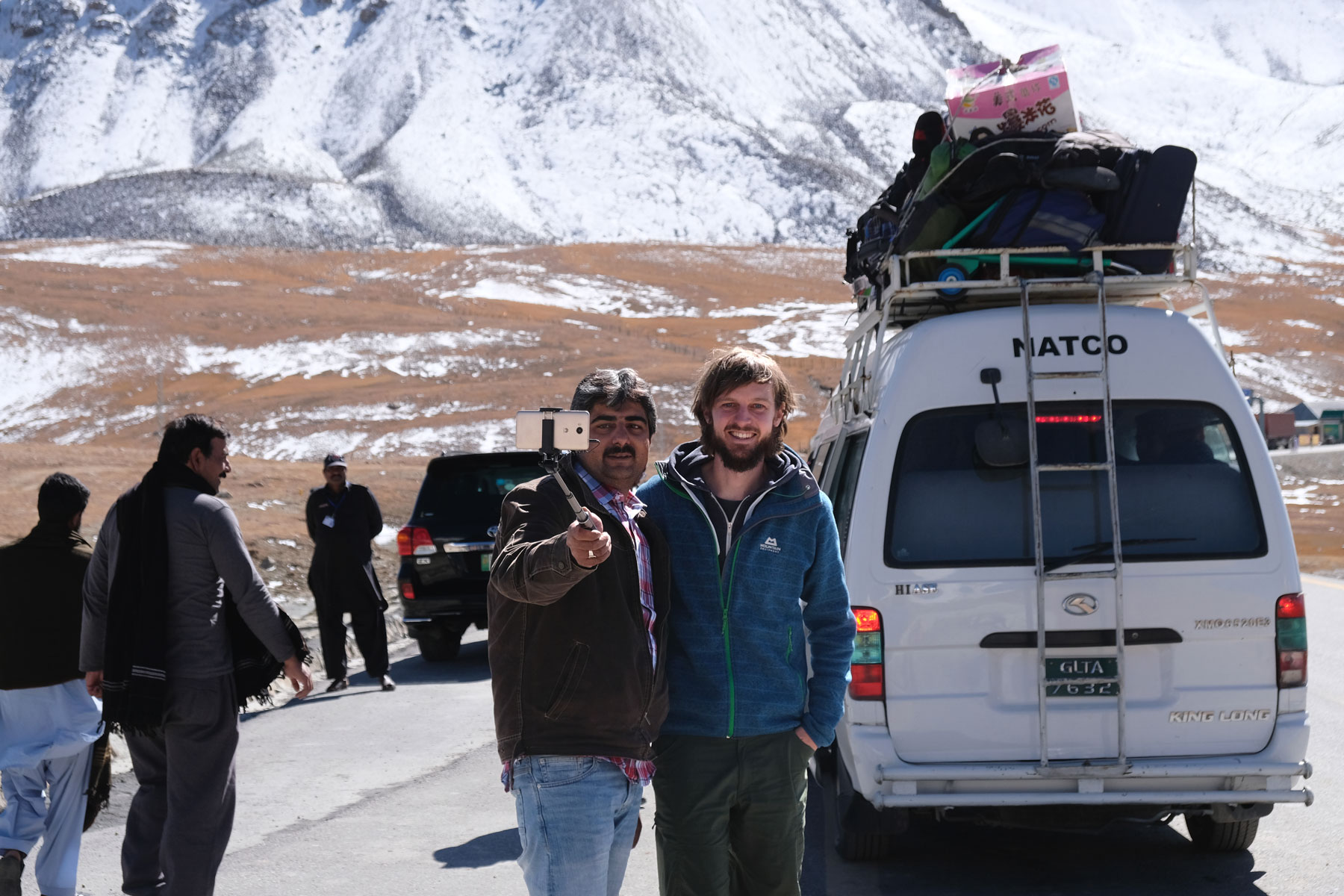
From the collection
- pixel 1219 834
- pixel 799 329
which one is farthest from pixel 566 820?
pixel 799 329

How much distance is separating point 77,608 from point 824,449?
407 cm

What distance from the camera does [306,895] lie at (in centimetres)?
594

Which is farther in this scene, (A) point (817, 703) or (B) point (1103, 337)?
(B) point (1103, 337)

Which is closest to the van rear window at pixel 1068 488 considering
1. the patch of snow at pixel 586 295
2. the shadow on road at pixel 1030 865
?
the shadow on road at pixel 1030 865

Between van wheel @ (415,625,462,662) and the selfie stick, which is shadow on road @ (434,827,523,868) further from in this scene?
van wheel @ (415,625,462,662)

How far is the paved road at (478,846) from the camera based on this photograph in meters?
5.99

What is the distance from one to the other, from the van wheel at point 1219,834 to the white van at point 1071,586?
2.24 feet

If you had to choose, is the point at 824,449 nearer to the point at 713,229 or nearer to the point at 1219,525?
the point at 1219,525

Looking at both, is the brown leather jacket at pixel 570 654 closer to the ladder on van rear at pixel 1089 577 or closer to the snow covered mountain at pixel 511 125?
the ladder on van rear at pixel 1089 577

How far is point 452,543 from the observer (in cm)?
1330

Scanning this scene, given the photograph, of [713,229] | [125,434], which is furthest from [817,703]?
[713,229]

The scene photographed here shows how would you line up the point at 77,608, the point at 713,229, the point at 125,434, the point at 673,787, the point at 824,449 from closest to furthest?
the point at 673,787 < the point at 77,608 < the point at 824,449 < the point at 125,434 < the point at 713,229

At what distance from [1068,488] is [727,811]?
92.0 inches

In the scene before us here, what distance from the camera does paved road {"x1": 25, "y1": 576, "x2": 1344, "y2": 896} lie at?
5992 mm
